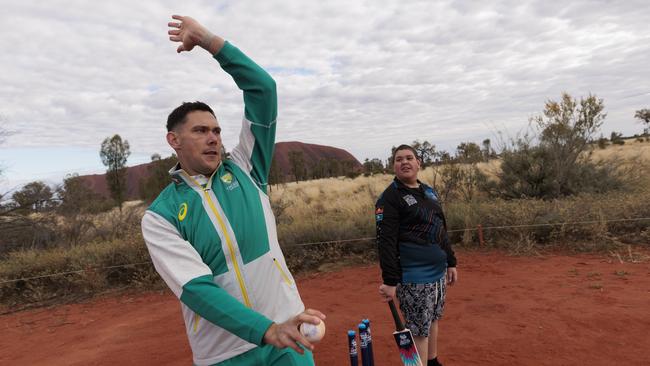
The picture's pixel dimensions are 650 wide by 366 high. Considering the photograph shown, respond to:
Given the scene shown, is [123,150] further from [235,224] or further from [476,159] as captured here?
[235,224]

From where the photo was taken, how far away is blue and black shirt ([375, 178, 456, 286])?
10.2 ft

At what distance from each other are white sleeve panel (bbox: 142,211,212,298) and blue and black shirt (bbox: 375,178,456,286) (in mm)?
1918

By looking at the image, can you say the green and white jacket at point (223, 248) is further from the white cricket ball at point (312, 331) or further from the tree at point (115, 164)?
the tree at point (115, 164)

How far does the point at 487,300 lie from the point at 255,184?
469cm

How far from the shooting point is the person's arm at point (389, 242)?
10.1 ft

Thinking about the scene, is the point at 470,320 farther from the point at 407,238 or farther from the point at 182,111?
the point at 182,111

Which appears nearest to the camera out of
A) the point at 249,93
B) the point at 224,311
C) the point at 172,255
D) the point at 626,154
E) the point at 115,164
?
the point at 224,311

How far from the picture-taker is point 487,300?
548cm

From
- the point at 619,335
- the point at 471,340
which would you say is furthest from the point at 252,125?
the point at 619,335

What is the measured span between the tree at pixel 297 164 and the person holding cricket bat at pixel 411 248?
42.8 metres

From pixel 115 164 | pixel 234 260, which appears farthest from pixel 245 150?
pixel 115 164

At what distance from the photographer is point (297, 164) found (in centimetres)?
4672

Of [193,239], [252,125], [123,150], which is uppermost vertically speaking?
[123,150]

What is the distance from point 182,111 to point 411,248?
2.08 metres
